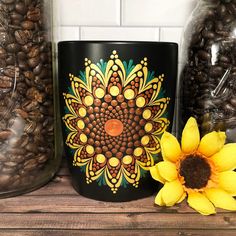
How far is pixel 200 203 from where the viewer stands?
52 centimetres

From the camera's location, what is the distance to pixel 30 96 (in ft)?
1.82

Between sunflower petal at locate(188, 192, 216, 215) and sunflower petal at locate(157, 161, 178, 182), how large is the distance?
4 cm

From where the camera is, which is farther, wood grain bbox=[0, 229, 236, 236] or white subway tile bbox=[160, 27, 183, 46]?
white subway tile bbox=[160, 27, 183, 46]

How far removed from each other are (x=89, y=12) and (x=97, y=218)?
42 cm

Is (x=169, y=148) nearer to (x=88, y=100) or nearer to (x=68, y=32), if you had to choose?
(x=88, y=100)

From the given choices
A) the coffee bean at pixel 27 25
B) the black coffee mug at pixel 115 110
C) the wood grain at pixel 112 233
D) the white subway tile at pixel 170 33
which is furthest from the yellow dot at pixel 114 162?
the white subway tile at pixel 170 33

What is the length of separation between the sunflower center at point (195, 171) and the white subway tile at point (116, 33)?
11.6 inches

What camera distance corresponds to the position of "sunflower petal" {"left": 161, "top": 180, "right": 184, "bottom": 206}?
1.72 ft

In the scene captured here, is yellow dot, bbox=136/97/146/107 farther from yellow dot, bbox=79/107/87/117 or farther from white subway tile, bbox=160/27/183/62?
white subway tile, bbox=160/27/183/62

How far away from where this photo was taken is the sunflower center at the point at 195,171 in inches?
21.7

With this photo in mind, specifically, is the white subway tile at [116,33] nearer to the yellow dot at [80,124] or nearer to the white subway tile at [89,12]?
the white subway tile at [89,12]

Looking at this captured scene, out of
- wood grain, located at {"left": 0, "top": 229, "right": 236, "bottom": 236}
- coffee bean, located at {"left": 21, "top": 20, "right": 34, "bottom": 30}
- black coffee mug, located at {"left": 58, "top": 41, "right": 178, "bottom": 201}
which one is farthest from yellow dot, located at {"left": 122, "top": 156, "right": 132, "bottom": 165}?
coffee bean, located at {"left": 21, "top": 20, "right": 34, "bottom": 30}

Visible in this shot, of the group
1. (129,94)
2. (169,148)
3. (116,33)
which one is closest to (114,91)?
(129,94)

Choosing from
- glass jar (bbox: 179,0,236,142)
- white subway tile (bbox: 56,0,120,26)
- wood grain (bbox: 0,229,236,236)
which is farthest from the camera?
white subway tile (bbox: 56,0,120,26)
